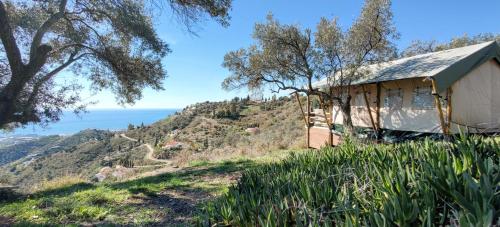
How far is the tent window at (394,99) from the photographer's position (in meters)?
14.1

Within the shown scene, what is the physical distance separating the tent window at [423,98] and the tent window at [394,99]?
761mm

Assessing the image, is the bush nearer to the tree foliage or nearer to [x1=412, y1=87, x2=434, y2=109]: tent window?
[x1=412, y1=87, x2=434, y2=109]: tent window

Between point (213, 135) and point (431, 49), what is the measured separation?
24568 millimetres

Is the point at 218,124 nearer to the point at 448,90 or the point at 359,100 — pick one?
the point at 359,100

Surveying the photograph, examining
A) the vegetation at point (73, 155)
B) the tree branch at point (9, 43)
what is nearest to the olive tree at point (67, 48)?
the tree branch at point (9, 43)

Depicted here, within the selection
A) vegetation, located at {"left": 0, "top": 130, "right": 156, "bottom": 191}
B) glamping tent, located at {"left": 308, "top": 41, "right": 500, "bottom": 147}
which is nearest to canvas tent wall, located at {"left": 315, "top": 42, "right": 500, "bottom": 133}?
glamping tent, located at {"left": 308, "top": 41, "right": 500, "bottom": 147}

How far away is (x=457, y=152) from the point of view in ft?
11.5

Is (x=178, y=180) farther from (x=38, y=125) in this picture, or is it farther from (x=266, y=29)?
(x=266, y=29)

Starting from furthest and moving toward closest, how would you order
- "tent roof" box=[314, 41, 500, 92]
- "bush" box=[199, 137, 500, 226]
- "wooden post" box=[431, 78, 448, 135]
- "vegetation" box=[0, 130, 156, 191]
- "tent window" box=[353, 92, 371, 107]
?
"vegetation" box=[0, 130, 156, 191] < "tent window" box=[353, 92, 371, 107] < "tent roof" box=[314, 41, 500, 92] < "wooden post" box=[431, 78, 448, 135] < "bush" box=[199, 137, 500, 226]

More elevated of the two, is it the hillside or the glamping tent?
the glamping tent

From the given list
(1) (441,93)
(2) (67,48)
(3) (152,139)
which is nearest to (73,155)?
(3) (152,139)

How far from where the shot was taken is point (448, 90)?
11.7 m

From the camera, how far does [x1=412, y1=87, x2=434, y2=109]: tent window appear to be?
12.6 m

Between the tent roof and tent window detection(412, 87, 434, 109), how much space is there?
916 millimetres
